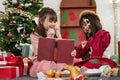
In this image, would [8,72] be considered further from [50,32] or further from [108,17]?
[108,17]

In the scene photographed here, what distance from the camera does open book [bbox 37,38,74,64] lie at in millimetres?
1787

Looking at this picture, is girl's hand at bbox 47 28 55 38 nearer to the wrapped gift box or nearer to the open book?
the open book

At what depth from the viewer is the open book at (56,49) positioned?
1.79 meters

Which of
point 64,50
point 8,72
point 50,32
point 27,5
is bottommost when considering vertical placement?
point 8,72

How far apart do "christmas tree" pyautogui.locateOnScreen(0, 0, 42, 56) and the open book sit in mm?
971

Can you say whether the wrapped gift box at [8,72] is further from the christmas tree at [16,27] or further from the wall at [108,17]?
the wall at [108,17]

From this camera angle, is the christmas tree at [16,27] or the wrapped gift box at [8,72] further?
the christmas tree at [16,27]

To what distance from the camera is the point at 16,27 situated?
2.76 m

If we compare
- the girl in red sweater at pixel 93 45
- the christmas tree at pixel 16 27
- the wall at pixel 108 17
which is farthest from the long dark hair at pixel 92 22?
the wall at pixel 108 17

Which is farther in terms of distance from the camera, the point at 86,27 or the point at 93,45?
the point at 86,27

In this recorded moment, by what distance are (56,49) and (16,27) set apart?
3.57 feet

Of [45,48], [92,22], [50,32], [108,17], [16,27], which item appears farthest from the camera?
[108,17]

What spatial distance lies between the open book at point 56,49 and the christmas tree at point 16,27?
3.18 ft

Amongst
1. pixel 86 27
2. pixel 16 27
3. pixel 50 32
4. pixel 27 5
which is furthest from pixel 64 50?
pixel 27 5
